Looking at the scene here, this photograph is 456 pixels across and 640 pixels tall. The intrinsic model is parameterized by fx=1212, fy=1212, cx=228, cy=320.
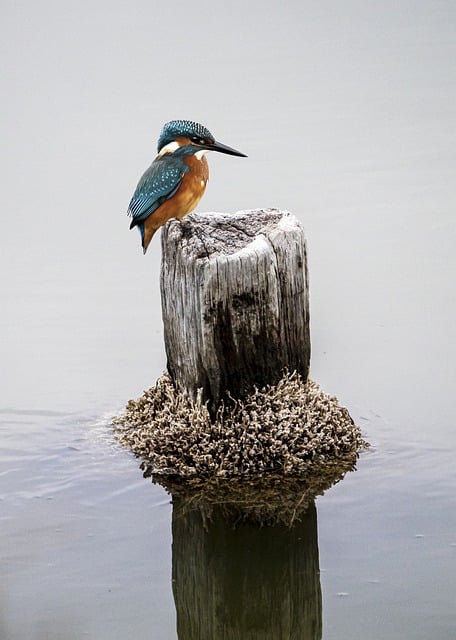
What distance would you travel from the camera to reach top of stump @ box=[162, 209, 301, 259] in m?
6.94

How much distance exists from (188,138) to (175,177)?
0.27m

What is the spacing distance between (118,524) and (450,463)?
1.97 m

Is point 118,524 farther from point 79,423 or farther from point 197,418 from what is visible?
point 79,423

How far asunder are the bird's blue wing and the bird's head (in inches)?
4.3

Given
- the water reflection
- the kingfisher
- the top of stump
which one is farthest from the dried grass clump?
the kingfisher

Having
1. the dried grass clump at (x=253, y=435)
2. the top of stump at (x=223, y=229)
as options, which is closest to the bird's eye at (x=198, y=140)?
the top of stump at (x=223, y=229)

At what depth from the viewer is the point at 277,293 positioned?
22.4 ft

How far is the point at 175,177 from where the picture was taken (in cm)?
712

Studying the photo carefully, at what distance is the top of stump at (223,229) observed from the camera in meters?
6.94

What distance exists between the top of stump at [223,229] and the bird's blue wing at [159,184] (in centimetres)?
18

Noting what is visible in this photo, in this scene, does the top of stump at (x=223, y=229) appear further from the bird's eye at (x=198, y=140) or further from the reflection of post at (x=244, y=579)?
the reflection of post at (x=244, y=579)

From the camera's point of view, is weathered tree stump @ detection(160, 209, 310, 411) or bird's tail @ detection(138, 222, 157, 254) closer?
weathered tree stump @ detection(160, 209, 310, 411)

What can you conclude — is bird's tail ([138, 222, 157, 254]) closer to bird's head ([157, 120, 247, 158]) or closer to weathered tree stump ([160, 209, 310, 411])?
weathered tree stump ([160, 209, 310, 411])

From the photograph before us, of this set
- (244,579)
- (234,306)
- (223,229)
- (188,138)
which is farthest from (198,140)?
(244,579)
